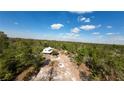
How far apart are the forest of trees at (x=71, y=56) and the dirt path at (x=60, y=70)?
0.22 ft

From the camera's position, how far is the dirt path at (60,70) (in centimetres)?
336

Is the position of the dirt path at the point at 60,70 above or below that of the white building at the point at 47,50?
below

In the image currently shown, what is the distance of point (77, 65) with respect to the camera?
3.39 meters

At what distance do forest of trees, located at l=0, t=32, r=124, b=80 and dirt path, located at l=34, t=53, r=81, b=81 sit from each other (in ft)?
0.22

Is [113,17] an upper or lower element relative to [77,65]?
upper

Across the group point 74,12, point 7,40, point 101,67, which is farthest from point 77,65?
point 7,40

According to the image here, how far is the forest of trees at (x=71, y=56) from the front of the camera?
3359 mm

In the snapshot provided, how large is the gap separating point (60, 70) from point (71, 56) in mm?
175

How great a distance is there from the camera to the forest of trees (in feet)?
11.0

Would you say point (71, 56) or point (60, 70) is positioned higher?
point (71, 56)

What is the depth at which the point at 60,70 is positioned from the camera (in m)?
3.39
